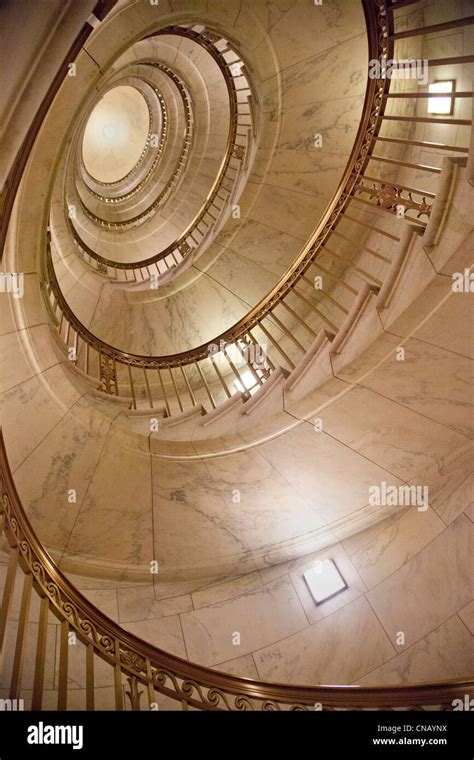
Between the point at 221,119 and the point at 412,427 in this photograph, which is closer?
the point at 412,427

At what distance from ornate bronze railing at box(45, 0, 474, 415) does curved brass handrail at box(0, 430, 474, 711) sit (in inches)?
89.9

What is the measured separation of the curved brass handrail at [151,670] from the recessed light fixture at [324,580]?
192 centimetres

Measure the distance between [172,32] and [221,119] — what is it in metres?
2.13

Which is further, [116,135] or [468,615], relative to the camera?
[116,135]

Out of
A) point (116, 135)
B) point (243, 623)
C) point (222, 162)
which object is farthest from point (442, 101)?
point (116, 135)

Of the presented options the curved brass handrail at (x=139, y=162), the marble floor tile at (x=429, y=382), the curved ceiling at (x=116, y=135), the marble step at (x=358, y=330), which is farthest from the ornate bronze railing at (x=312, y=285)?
the curved ceiling at (x=116, y=135)

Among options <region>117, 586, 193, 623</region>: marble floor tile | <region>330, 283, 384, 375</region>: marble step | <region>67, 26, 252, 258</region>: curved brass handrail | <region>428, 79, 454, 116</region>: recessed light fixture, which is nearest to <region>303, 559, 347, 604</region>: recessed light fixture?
<region>117, 586, 193, 623</region>: marble floor tile

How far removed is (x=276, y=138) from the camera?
291 inches

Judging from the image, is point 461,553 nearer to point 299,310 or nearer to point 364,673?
point 364,673

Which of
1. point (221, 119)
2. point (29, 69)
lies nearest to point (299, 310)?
point (221, 119)

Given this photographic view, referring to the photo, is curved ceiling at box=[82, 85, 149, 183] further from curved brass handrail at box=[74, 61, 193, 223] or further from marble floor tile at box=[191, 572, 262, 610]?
marble floor tile at box=[191, 572, 262, 610]

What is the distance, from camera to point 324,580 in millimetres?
5113

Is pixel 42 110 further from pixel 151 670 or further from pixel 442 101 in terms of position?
pixel 442 101

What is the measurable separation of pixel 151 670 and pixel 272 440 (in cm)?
221
